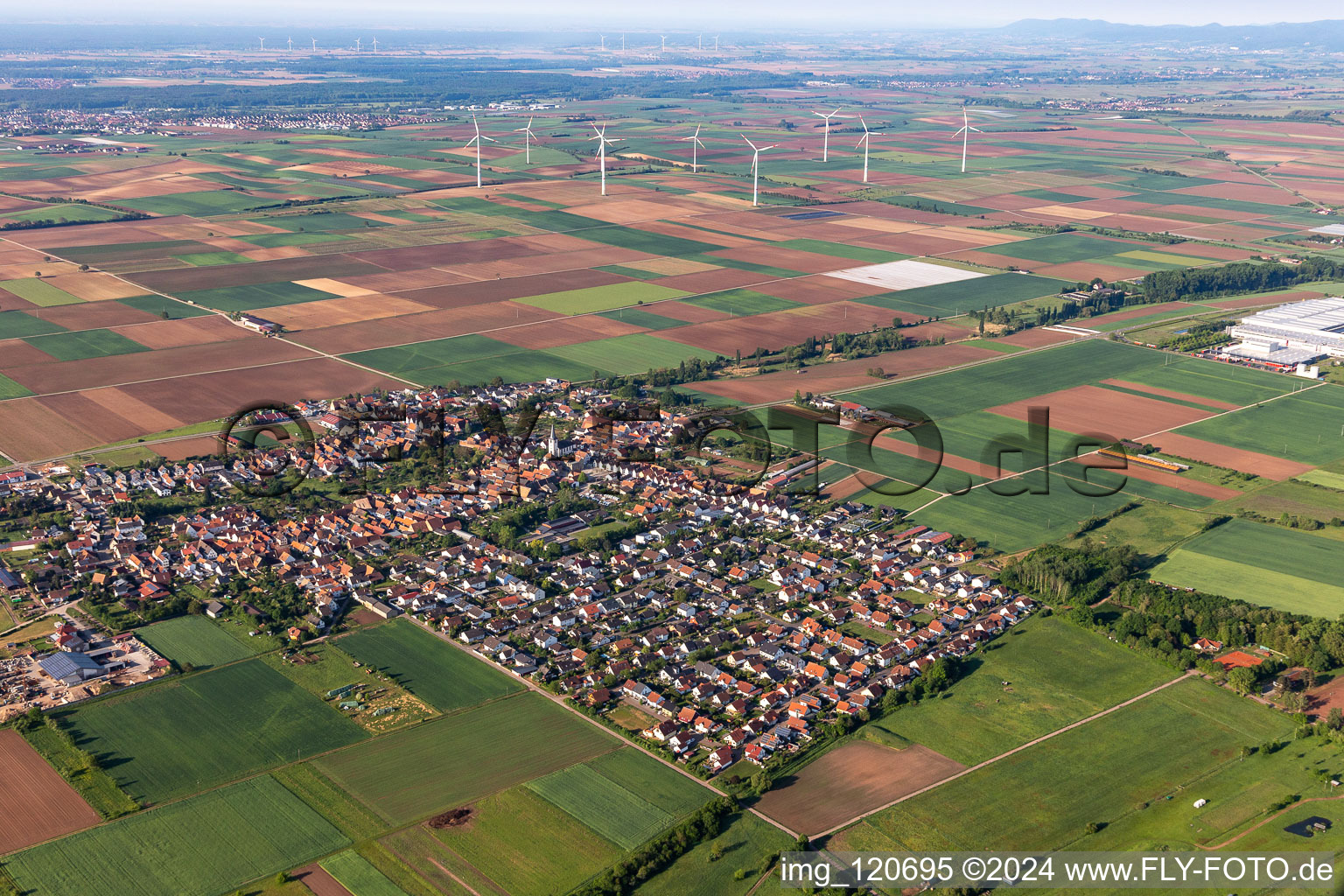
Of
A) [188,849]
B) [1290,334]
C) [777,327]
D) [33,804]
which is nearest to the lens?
[188,849]

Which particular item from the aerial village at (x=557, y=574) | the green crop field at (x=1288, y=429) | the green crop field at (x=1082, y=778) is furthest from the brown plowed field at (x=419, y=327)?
the green crop field at (x=1082, y=778)

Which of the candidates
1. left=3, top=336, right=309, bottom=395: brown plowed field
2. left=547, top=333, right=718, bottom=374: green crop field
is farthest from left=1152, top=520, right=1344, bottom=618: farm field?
left=3, top=336, right=309, bottom=395: brown plowed field

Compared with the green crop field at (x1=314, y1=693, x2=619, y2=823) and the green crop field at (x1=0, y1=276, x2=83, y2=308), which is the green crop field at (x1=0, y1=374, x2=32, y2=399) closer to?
the green crop field at (x1=0, y1=276, x2=83, y2=308)

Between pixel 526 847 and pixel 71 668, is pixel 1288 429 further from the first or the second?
pixel 71 668

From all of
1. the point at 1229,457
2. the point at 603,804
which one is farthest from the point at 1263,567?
the point at 603,804

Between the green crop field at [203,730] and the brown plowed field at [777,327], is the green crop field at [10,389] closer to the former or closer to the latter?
the green crop field at [203,730]

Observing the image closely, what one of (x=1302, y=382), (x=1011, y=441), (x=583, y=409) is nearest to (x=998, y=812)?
(x=1011, y=441)
